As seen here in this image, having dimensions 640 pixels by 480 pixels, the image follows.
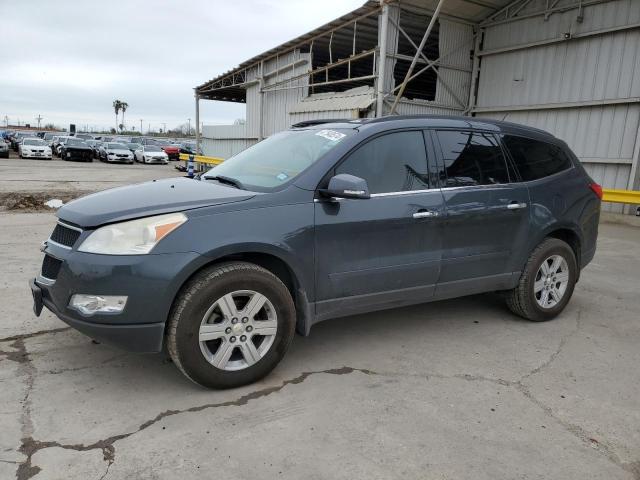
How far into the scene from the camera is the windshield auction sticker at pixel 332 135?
371 centimetres

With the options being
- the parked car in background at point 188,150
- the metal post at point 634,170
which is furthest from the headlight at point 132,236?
the parked car in background at point 188,150

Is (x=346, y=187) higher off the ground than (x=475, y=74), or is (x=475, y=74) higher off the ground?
(x=475, y=74)

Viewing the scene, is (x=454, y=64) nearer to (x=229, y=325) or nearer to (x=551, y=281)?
(x=551, y=281)

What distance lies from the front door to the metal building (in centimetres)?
1041

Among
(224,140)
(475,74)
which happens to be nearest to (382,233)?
(475,74)

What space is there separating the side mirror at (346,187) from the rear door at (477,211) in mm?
934

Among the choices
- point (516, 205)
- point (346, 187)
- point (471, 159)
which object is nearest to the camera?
point (346, 187)

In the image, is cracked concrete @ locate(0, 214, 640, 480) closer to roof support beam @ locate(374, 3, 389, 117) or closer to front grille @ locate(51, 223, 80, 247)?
front grille @ locate(51, 223, 80, 247)

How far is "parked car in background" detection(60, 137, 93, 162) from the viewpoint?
3139 centimetres

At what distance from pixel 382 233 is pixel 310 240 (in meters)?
0.57

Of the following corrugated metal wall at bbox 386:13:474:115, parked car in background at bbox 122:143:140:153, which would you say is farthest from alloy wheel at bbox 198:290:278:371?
parked car in background at bbox 122:143:140:153

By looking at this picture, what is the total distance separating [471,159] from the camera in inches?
164

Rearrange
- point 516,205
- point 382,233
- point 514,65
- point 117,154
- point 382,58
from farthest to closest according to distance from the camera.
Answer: point 117,154 < point 514,65 < point 382,58 < point 516,205 < point 382,233

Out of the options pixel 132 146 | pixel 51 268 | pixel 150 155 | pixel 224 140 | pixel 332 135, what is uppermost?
pixel 332 135
